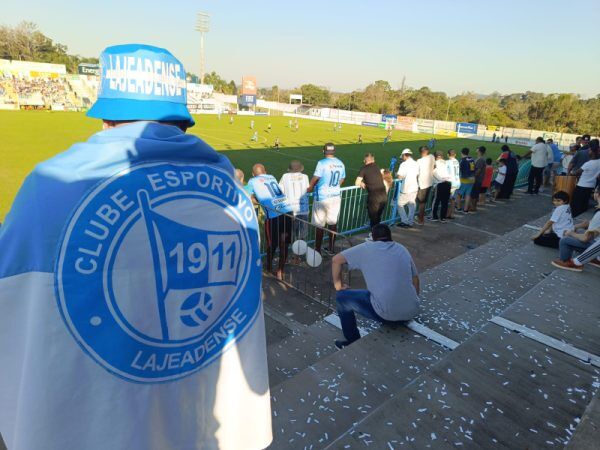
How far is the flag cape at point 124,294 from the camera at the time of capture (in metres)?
0.72

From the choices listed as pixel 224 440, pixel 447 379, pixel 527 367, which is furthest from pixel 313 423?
pixel 527 367

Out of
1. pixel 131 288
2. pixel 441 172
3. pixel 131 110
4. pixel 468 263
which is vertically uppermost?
pixel 131 110

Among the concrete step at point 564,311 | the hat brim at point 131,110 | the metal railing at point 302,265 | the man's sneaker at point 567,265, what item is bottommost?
the metal railing at point 302,265

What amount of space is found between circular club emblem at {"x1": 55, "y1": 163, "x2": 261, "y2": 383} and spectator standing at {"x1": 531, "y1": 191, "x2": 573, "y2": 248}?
6694 mm

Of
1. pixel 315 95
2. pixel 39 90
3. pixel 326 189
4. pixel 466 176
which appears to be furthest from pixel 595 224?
pixel 315 95

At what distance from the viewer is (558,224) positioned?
6.21 m

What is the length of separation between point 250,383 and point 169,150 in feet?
2.35

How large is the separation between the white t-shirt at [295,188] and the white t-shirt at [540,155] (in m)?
9.15

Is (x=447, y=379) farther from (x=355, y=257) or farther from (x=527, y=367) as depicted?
(x=355, y=257)

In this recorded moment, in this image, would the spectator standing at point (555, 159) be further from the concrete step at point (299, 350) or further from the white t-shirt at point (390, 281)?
the concrete step at point (299, 350)

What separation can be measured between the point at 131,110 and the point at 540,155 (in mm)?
13463

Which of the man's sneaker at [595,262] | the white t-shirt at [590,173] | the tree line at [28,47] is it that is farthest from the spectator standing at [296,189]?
the tree line at [28,47]

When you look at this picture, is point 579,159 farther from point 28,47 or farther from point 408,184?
point 28,47

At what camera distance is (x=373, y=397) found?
277cm
